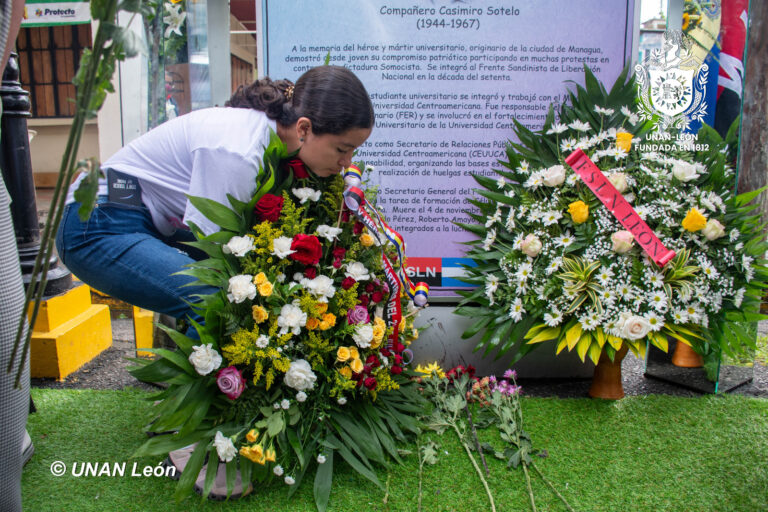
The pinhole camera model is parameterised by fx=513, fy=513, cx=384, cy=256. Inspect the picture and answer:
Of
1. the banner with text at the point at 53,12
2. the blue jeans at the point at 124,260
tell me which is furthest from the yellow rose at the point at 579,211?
the banner with text at the point at 53,12

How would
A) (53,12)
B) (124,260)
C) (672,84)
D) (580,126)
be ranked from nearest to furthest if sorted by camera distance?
(124,260) → (580,126) → (672,84) → (53,12)

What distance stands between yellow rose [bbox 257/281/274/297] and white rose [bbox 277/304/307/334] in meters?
0.08

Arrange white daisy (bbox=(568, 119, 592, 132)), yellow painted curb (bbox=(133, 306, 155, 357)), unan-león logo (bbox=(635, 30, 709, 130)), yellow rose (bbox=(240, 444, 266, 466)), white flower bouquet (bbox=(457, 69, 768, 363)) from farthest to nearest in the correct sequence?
yellow painted curb (bbox=(133, 306, 155, 357))
unan-león logo (bbox=(635, 30, 709, 130))
white daisy (bbox=(568, 119, 592, 132))
white flower bouquet (bbox=(457, 69, 768, 363))
yellow rose (bbox=(240, 444, 266, 466))

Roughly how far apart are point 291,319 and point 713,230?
181 cm

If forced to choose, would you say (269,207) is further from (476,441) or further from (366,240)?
(476,441)

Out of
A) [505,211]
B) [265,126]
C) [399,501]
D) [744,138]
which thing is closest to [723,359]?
[744,138]

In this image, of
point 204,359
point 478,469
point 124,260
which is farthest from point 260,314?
point 478,469

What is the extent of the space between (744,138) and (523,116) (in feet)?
4.17

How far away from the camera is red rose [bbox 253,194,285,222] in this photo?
6.24ft

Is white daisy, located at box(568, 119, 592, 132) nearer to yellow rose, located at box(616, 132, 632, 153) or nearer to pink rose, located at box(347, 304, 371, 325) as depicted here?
yellow rose, located at box(616, 132, 632, 153)

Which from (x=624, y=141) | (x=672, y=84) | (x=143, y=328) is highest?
(x=672, y=84)

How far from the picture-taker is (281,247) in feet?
Result: 6.01

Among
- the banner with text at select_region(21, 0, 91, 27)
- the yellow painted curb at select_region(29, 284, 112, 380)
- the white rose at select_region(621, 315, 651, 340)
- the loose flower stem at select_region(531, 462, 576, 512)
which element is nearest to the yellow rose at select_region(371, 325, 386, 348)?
the loose flower stem at select_region(531, 462, 576, 512)

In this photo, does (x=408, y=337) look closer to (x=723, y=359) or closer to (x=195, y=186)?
(x=195, y=186)
